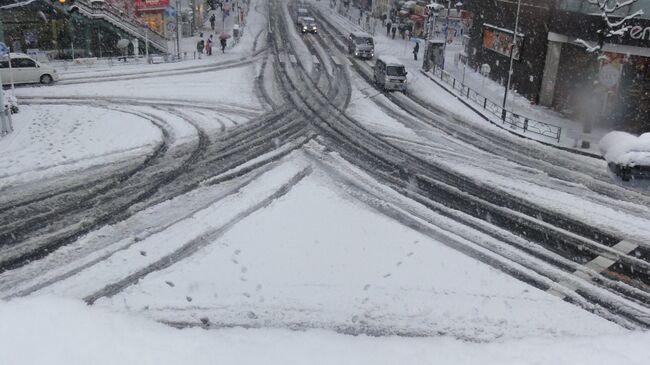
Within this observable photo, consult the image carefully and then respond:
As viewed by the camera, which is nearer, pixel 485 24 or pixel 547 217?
pixel 547 217

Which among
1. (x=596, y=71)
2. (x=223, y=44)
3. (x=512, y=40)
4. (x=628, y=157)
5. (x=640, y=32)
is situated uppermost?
(x=640, y=32)

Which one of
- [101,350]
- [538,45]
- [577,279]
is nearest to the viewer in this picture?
[101,350]

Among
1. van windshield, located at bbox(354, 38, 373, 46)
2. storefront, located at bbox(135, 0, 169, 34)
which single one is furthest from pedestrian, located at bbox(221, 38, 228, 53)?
van windshield, located at bbox(354, 38, 373, 46)

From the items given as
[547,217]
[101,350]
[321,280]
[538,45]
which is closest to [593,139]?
[538,45]

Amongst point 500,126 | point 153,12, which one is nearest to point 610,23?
point 500,126

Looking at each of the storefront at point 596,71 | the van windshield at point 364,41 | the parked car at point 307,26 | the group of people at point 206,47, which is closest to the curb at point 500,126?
the storefront at point 596,71

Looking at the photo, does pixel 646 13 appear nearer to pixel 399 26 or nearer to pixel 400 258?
pixel 400 258

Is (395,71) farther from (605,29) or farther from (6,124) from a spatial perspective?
(6,124)
